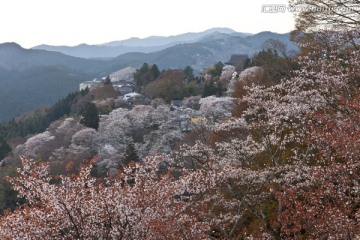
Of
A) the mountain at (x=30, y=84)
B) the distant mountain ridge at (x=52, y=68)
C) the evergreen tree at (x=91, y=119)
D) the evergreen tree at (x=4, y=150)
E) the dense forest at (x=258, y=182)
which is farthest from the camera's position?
the distant mountain ridge at (x=52, y=68)

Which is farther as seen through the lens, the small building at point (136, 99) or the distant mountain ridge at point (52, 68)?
the distant mountain ridge at point (52, 68)

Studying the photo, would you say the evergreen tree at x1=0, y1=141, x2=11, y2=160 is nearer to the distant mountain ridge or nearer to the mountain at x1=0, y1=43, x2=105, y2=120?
the mountain at x1=0, y1=43, x2=105, y2=120

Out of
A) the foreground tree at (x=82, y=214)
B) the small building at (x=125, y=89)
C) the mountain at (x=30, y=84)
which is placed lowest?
the mountain at (x=30, y=84)

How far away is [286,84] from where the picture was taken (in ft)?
38.1

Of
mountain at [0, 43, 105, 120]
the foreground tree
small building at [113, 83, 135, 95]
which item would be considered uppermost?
the foreground tree

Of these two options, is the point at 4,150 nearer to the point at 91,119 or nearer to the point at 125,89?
the point at 91,119

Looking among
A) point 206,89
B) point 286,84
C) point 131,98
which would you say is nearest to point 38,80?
point 131,98

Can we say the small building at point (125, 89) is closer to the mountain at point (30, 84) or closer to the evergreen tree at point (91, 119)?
the evergreen tree at point (91, 119)

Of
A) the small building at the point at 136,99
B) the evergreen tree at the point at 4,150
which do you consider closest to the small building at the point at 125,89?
the small building at the point at 136,99

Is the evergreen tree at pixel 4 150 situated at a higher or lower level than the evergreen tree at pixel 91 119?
lower

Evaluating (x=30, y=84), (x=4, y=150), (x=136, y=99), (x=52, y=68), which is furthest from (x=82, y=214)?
(x=52, y=68)

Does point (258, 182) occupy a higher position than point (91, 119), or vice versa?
point (258, 182)

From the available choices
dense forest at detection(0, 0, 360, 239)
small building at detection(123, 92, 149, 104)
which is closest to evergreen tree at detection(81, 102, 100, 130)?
small building at detection(123, 92, 149, 104)

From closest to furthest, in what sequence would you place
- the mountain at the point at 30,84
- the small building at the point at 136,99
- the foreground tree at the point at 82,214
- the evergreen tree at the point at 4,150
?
the foreground tree at the point at 82,214, the evergreen tree at the point at 4,150, the small building at the point at 136,99, the mountain at the point at 30,84
